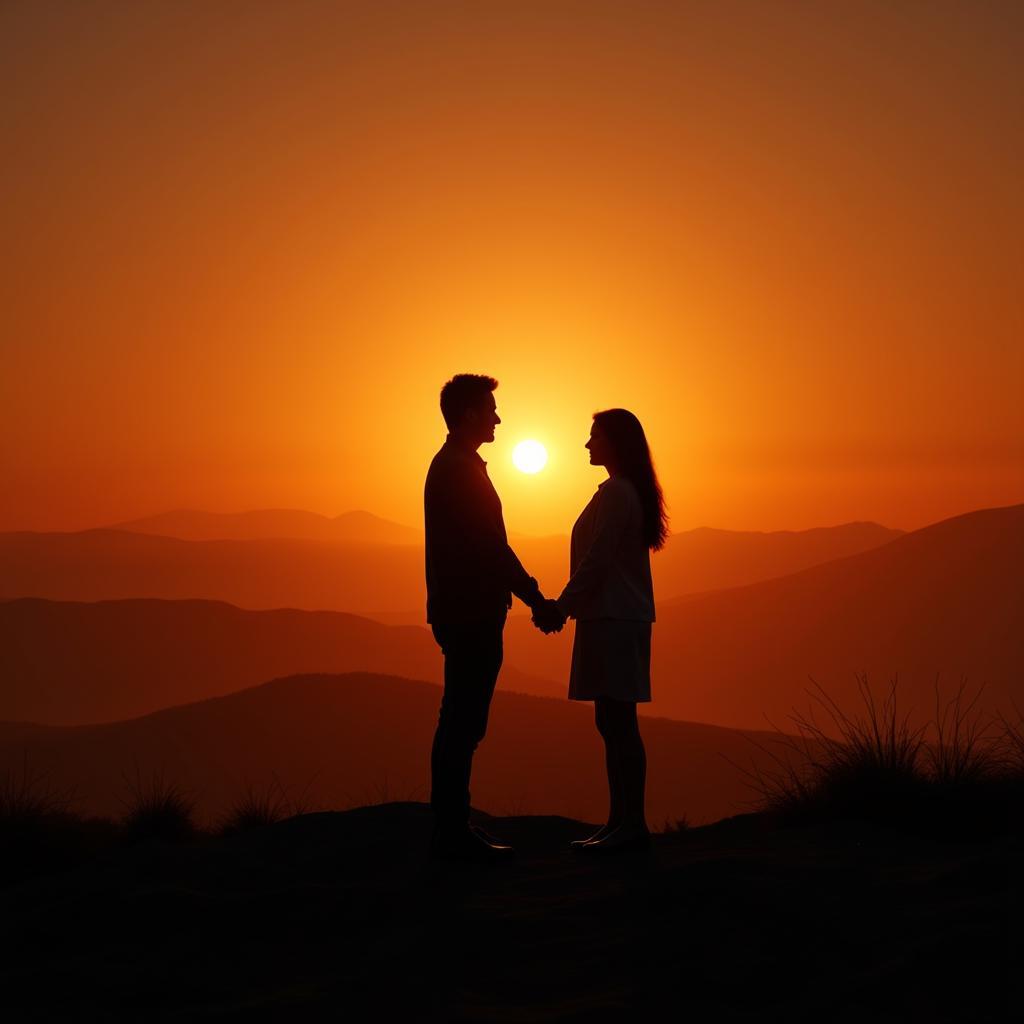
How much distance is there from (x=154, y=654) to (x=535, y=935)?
144189 mm

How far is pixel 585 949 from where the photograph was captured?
4469 millimetres

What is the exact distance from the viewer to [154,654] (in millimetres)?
141000

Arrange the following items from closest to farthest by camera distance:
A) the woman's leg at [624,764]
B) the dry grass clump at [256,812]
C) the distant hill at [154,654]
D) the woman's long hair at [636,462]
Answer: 1. the woman's leg at [624,764]
2. the woman's long hair at [636,462]
3. the dry grass clump at [256,812]
4. the distant hill at [154,654]

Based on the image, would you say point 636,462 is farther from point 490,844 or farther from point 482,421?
point 490,844

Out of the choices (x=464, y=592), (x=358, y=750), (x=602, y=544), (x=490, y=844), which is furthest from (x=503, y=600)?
(x=358, y=750)

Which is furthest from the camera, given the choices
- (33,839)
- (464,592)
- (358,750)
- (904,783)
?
(358,750)

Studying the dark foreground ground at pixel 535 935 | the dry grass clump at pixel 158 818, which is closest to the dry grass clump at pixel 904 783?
the dark foreground ground at pixel 535 935

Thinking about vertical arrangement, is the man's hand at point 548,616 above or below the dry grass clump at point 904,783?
above

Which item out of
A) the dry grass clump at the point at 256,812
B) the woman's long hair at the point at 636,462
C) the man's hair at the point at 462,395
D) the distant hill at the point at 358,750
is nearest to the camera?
the man's hair at the point at 462,395

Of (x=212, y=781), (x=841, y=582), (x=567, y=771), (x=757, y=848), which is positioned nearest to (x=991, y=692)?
(x=841, y=582)

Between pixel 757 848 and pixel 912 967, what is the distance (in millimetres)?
2277

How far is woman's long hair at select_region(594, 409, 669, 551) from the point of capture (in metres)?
6.52

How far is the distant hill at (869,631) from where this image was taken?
436 feet

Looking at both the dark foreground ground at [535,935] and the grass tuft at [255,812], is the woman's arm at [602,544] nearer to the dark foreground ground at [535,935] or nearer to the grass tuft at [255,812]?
the dark foreground ground at [535,935]
